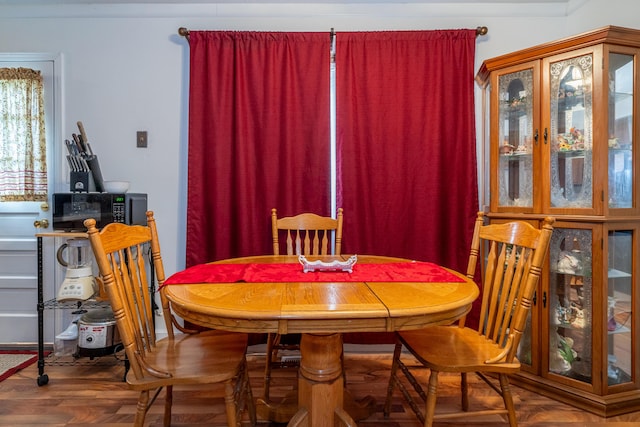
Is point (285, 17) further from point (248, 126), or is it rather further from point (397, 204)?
point (397, 204)

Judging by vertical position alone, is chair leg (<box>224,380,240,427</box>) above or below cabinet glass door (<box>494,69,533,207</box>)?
below

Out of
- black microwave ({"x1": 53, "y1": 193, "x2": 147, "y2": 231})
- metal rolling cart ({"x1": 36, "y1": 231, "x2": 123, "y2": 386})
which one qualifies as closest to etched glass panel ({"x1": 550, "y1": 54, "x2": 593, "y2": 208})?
black microwave ({"x1": 53, "y1": 193, "x2": 147, "y2": 231})

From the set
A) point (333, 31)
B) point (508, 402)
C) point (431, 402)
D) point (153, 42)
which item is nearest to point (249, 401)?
point (431, 402)

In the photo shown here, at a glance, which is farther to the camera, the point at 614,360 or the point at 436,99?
the point at 436,99

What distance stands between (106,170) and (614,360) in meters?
3.36

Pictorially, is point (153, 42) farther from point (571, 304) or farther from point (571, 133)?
point (571, 304)

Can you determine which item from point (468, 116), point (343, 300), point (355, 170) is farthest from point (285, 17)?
point (343, 300)

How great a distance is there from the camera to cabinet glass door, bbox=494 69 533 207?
204 cm

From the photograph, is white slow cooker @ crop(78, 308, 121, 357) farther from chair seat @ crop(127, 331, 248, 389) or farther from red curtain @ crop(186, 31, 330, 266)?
chair seat @ crop(127, 331, 248, 389)

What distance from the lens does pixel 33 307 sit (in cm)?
255

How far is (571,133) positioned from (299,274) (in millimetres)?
1697

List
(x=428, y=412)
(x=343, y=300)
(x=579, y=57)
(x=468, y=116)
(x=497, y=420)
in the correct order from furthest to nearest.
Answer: (x=468, y=116)
(x=579, y=57)
(x=497, y=420)
(x=428, y=412)
(x=343, y=300)

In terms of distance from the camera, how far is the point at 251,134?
7.79ft

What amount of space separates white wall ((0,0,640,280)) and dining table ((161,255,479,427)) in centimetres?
139
